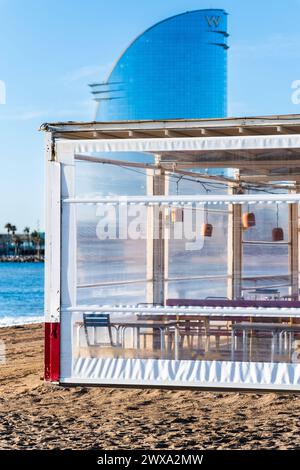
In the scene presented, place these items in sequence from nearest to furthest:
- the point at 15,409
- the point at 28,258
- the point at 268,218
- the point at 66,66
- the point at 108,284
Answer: the point at 15,409 < the point at 108,284 < the point at 268,218 < the point at 66,66 < the point at 28,258

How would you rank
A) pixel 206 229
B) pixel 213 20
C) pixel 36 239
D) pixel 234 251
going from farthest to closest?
pixel 213 20
pixel 36 239
pixel 234 251
pixel 206 229

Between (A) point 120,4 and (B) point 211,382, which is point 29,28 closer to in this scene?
(A) point 120,4

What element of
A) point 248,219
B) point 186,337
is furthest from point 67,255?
point 248,219

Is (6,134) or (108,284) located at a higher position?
(6,134)

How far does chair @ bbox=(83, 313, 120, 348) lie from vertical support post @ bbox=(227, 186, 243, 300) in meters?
2.61

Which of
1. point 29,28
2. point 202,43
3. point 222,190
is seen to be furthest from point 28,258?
point 222,190

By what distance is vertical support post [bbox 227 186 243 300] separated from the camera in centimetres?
1173

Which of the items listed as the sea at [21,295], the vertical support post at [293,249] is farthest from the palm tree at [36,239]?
the vertical support post at [293,249]

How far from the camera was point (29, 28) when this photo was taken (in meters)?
64.2

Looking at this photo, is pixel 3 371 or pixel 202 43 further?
pixel 202 43

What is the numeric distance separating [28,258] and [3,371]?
99.5 meters

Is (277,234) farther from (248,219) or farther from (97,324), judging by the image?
(97,324)

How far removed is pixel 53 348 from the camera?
9.16m

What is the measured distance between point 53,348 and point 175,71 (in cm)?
10945
